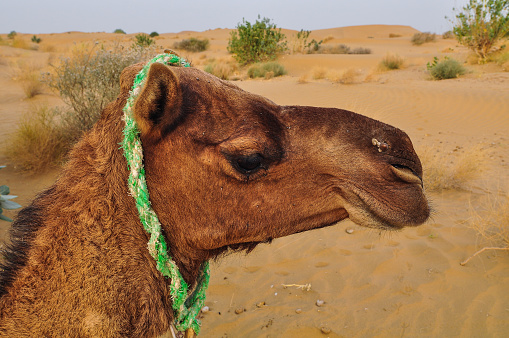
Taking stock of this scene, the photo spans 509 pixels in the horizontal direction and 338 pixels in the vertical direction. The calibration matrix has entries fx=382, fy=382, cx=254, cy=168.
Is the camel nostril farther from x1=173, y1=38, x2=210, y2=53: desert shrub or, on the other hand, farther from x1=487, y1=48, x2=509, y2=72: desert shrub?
x1=173, y1=38, x2=210, y2=53: desert shrub

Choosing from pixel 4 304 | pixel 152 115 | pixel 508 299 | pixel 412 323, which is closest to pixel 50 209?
pixel 4 304

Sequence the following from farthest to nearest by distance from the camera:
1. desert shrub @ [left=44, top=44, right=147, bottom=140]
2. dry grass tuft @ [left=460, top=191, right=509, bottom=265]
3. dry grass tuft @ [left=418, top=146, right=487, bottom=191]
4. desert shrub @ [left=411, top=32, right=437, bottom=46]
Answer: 1. desert shrub @ [left=411, top=32, right=437, bottom=46]
2. desert shrub @ [left=44, top=44, right=147, bottom=140]
3. dry grass tuft @ [left=418, top=146, right=487, bottom=191]
4. dry grass tuft @ [left=460, top=191, right=509, bottom=265]

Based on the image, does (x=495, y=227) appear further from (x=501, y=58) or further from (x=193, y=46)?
(x=193, y=46)

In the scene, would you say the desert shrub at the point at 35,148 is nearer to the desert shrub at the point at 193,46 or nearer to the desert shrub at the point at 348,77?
the desert shrub at the point at 348,77

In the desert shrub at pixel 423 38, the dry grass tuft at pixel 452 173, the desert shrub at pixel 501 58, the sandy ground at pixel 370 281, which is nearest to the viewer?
the sandy ground at pixel 370 281

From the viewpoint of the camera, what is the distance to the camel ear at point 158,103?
1548 mm

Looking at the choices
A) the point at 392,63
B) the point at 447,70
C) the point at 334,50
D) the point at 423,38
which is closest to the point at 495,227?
the point at 447,70

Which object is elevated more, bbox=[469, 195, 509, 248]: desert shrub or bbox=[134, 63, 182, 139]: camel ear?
bbox=[134, 63, 182, 139]: camel ear

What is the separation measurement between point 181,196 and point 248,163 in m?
0.35

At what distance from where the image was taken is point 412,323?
3742mm

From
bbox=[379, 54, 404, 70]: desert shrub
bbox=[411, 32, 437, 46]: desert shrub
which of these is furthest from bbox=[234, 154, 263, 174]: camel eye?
bbox=[411, 32, 437, 46]: desert shrub

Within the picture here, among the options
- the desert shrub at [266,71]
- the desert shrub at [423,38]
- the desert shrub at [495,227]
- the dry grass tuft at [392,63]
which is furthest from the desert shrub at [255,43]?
the desert shrub at [423,38]

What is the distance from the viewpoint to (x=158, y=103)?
1.63 meters

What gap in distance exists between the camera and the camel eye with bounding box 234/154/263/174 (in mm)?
1704
